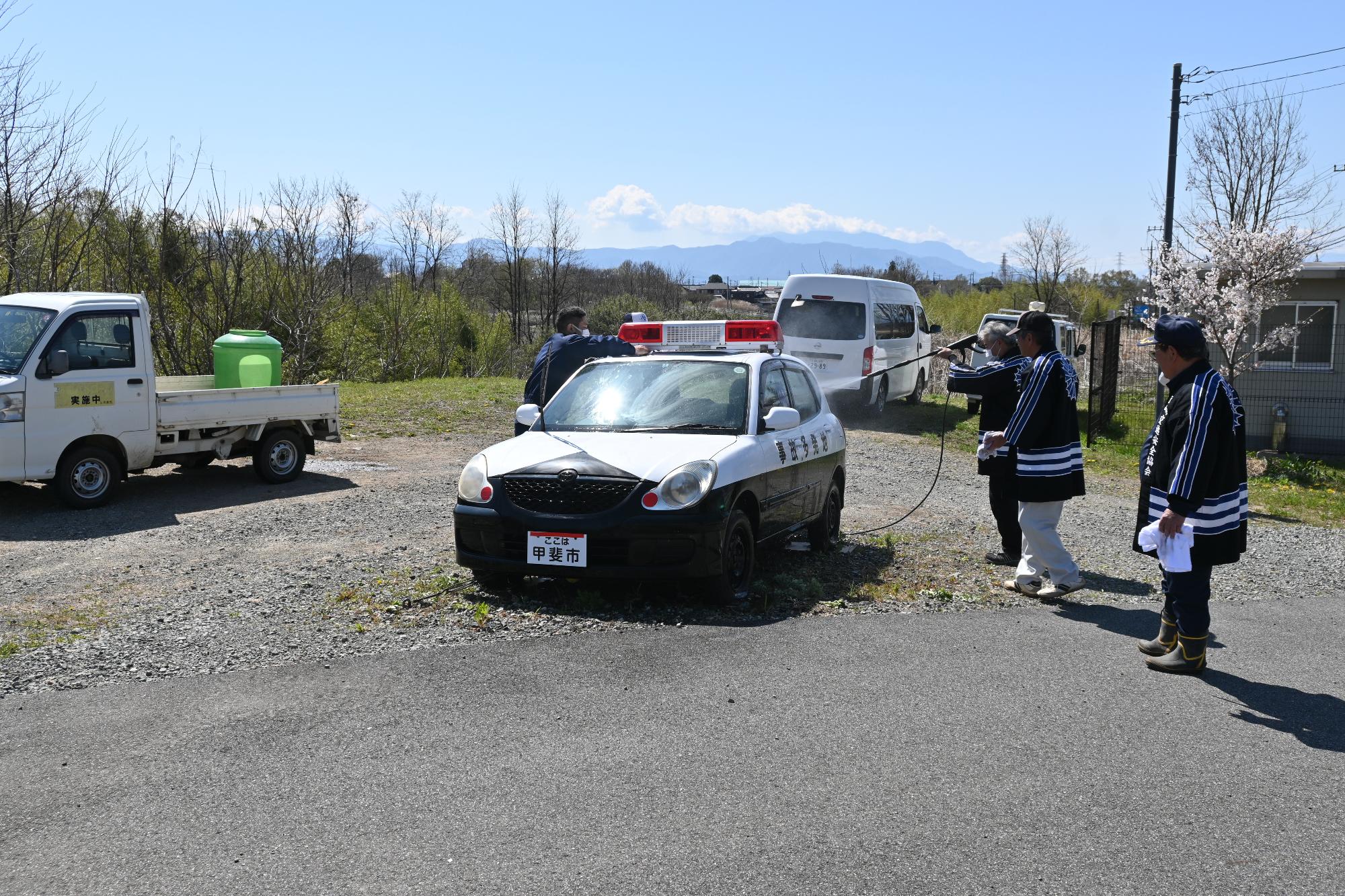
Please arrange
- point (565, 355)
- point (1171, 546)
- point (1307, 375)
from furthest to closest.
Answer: point (1307, 375) < point (565, 355) < point (1171, 546)

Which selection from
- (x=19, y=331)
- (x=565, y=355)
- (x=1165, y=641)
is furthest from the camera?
(x=19, y=331)

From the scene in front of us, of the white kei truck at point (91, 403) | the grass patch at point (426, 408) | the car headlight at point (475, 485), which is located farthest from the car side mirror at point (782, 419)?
the grass patch at point (426, 408)

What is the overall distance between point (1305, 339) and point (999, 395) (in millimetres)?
12914

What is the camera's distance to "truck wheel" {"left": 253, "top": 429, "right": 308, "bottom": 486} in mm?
12273

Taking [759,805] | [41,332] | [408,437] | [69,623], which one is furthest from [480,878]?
[408,437]

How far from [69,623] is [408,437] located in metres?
10.4

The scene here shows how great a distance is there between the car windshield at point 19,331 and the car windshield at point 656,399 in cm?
528

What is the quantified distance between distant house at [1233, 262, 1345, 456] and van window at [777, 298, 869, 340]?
6.15 meters

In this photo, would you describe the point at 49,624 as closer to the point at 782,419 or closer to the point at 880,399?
the point at 782,419

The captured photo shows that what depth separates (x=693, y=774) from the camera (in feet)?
14.8

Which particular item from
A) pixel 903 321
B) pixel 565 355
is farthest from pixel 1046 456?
pixel 903 321

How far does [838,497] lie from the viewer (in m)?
9.64

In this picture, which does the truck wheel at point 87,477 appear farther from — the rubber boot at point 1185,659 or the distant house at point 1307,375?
the distant house at point 1307,375

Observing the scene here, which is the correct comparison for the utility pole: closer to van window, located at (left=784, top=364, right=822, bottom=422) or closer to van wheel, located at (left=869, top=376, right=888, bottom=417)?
van wheel, located at (left=869, top=376, right=888, bottom=417)
